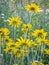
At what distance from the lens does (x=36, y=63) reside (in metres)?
2.38

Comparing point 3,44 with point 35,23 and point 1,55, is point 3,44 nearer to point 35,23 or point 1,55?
point 1,55

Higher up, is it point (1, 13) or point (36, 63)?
point (1, 13)

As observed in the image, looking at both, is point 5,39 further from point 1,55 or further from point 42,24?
point 42,24

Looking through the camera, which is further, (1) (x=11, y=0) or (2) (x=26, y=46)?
(1) (x=11, y=0)

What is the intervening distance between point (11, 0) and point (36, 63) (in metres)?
2.44

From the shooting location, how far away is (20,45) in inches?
89.8

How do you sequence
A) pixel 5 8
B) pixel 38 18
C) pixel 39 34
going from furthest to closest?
pixel 5 8 → pixel 38 18 → pixel 39 34

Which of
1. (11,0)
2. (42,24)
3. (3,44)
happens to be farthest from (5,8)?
(3,44)

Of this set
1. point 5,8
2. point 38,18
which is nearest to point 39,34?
point 38,18

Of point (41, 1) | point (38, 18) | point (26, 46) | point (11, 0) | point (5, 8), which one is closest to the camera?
point (26, 46)

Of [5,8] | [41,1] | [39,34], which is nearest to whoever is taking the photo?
[39,34]

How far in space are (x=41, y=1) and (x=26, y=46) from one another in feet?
9.20

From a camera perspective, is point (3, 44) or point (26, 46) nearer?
point (26, 46)

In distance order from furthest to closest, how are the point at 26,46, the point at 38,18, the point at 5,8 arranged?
1. the point at 5,8
2. the point at 38,18
3. the point at 26,46
